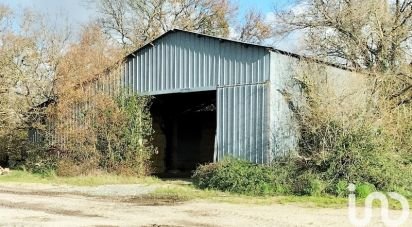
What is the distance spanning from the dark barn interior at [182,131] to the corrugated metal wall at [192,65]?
8.29 ft

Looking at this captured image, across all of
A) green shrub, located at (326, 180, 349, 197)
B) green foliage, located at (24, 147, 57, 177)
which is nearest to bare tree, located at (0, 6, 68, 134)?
green foliage, located at (24, 147, 57, 177)

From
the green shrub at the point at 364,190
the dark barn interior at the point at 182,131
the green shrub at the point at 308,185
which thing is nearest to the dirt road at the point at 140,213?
the green shrub at the point at 308,185

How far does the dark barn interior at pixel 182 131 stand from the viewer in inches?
955

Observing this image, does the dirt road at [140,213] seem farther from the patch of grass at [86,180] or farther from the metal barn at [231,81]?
the metal barn at [231,81]

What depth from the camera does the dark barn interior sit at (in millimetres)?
24266

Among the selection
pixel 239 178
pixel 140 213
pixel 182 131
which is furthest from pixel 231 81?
pixel 182 131

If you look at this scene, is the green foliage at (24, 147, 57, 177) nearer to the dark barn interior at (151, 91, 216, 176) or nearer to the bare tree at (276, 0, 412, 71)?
the dark barn interior at (151, 91, 216, 176)

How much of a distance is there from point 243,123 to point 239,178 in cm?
221

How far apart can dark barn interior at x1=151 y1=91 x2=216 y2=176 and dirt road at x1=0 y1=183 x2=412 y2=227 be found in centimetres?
934

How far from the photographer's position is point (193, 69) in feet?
60.4

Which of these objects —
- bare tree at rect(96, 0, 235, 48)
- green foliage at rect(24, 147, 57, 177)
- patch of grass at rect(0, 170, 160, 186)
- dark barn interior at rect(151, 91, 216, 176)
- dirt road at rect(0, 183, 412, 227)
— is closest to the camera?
dirt road at rect(0, 183, 412, 227)

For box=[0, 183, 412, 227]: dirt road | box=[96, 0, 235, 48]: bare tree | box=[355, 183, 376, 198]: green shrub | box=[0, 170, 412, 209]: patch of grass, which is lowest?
box=[0, 183, 412, 227]: dirt road

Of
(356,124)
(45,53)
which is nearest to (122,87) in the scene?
(45,53)

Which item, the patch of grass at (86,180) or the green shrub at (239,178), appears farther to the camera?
the patch of grass at (86,180)
